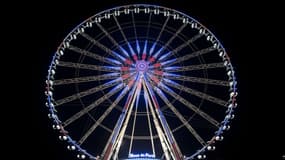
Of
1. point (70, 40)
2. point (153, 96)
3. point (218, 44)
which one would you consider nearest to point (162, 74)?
point (153, 96)

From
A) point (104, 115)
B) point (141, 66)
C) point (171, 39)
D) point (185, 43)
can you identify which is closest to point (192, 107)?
point (141, 66)

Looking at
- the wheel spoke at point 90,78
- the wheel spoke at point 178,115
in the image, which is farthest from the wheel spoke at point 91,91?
the wheel spoke at point 178,115

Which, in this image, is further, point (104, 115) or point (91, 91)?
point (91, 91)

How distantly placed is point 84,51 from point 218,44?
20.5 ft

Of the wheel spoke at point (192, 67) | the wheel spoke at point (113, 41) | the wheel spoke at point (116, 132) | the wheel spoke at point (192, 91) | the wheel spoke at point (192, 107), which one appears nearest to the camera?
the wheel spoke at point (116, 132)

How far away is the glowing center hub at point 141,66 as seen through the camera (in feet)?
77.0

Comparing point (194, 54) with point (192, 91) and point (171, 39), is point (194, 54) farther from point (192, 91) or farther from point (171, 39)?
point (192, 91)

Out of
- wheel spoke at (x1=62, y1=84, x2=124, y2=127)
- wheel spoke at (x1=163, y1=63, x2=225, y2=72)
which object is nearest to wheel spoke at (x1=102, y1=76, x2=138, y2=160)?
wheel spoke at (x1=62, y1=84, x2=124, y2=127)

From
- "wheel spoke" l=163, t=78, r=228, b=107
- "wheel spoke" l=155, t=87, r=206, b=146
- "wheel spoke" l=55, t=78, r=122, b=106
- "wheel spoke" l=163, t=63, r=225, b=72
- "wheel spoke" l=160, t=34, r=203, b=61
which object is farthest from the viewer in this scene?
"wheel spoke" l=160, t=34, r=203, b=61

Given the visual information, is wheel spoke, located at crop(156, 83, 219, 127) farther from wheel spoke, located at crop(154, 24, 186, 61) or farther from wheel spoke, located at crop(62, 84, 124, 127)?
wheel spoke, located at crop(62, 84, 124, 127)

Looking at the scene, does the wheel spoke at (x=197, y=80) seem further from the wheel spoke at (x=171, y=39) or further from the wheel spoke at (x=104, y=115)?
the wheel spoke at (x=104, y=115)

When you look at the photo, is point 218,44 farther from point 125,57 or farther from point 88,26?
point 88,26

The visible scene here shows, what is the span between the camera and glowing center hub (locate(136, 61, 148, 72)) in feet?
77.0

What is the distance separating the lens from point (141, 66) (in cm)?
2356
